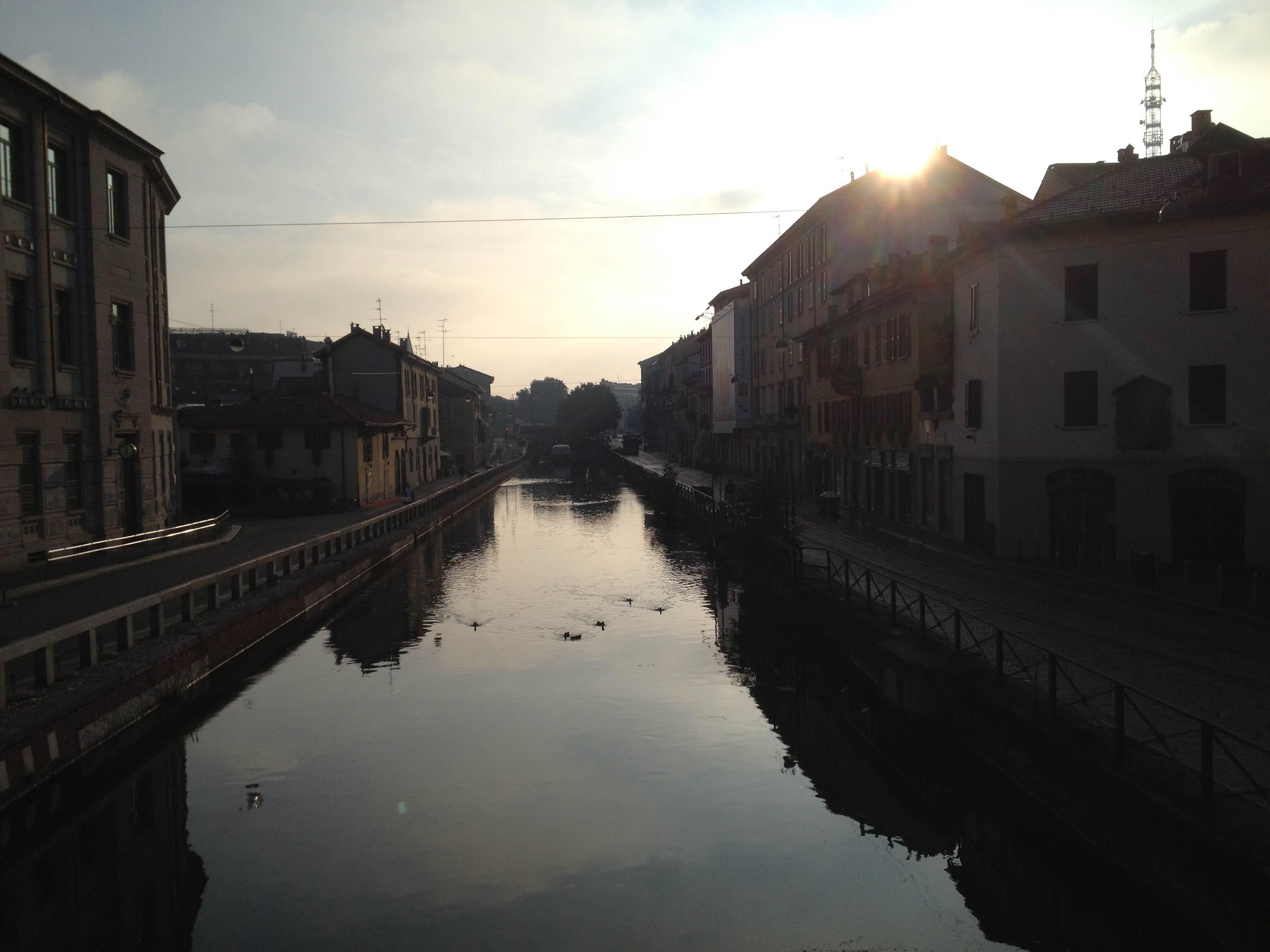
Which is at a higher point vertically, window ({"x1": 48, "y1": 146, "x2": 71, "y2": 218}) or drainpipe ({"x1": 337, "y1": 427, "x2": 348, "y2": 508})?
window ({"x1": 48, "y1": 146, "x2": 71, "y2": 218})

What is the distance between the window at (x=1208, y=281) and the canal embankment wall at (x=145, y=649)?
22.4 m

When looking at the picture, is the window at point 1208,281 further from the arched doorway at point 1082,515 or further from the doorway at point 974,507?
the doorway at point 974,507

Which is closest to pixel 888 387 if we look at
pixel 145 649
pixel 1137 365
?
pixel 1137 365

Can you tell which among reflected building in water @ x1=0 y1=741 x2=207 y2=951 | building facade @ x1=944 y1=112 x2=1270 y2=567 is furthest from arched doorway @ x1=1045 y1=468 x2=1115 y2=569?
reflected building in water @ x1=0 y1=741 x2=207 y2=951

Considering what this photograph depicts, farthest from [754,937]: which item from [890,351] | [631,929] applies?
[890,351]

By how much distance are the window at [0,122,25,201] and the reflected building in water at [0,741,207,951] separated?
14501mm

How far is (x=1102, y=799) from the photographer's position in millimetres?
10070

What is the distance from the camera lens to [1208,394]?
79.0ft

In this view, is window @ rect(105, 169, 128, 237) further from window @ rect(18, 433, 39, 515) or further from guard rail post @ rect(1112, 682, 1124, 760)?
guard rail post @ rect(1112, 682, 1124, 760)

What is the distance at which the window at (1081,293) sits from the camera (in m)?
25.2

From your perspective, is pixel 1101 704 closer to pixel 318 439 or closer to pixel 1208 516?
pixel 1208 516

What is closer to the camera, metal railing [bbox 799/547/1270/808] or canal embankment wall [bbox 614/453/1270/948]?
canal embankment wall [bbox 614/453/1270/948]

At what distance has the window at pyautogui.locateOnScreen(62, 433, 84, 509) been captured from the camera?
23328 millimetres

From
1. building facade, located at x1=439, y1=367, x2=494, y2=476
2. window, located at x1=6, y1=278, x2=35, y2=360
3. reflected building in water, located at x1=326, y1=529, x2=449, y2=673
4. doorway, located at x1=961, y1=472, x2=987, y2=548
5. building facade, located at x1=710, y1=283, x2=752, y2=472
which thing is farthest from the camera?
building facade, located at x1=439, y1=367, x2=494, y2=476
